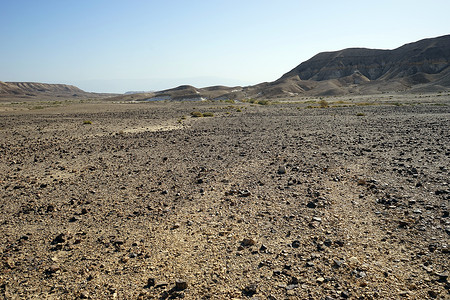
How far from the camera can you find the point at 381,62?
14500cm

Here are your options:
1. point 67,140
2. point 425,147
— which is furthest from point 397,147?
point 67,140

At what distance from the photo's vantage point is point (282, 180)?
33.1ft

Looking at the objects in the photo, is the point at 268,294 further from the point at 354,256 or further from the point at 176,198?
the point at 176,198

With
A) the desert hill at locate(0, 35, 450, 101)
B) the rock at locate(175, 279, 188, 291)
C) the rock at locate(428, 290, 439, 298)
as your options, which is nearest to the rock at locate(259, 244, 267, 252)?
the rock at locate(175, 279, 188, 291)

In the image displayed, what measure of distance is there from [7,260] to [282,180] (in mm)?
7592

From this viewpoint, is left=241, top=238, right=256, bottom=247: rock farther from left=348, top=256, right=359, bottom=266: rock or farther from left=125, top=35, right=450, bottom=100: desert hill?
left=125, top=35, right=450, bottom=100: desert hill

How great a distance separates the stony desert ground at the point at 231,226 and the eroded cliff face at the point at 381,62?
133 metres

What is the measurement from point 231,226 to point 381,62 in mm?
163560

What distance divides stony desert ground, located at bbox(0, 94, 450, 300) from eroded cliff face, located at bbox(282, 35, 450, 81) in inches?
5223

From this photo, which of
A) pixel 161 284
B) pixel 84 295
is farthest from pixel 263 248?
pixel 84 295

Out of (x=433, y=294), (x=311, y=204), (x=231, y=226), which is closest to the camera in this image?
(x=433, y=294)

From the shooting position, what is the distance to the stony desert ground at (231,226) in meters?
4.93

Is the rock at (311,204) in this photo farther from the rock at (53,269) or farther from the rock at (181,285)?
the rock at (53,269)

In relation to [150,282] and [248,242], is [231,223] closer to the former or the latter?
[248,242]
